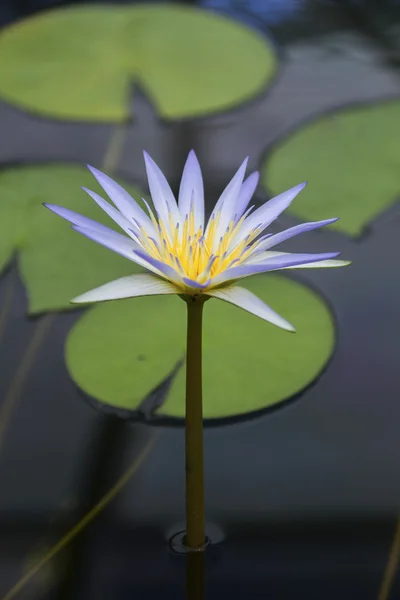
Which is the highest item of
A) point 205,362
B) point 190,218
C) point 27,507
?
point 190,218

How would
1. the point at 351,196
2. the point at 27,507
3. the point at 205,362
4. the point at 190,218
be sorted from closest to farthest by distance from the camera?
the point at 190,218 < the point at 27,507 < the point at 205,362 < the point at 351,196

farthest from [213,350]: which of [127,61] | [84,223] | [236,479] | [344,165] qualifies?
[127,61]

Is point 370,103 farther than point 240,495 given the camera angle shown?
Yes

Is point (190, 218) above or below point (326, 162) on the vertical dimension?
below

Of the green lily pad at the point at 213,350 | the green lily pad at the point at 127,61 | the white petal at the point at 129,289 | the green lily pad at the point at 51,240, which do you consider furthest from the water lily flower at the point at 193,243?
the green lily pad at the point at 127,61

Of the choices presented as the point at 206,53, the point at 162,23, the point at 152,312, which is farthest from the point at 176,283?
the point at 162,23

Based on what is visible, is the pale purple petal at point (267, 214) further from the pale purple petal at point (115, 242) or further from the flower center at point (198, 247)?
the pale purple petal at point (115, 242)

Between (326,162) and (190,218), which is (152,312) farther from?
(326,162)
